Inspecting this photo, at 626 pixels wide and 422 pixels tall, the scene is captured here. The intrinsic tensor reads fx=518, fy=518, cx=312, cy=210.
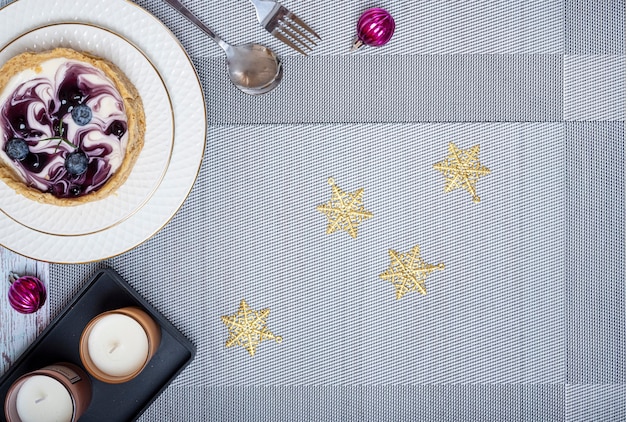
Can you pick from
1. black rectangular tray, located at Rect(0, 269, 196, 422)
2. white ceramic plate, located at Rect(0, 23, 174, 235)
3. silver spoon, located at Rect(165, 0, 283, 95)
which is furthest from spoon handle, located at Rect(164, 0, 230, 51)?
black rectangular tray, located at Rect(0, 269, 196, 422)

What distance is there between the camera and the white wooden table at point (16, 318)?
0.87m

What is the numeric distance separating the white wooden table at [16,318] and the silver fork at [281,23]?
55cm

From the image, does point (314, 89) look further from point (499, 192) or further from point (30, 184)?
point (30, 184)

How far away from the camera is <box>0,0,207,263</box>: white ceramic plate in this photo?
79cm

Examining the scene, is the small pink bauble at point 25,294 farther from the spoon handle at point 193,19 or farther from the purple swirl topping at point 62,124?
the spoon handle at point 193,19

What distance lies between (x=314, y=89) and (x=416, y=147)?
0.65ft

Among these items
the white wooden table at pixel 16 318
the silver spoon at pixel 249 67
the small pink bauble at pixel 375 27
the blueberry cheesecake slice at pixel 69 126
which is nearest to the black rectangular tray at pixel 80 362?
the white wooden table at pixel 16 318

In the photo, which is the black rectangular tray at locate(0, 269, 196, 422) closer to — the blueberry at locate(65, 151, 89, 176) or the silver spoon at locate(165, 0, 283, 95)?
the blueberry at locate(65, 151, 89, 176)

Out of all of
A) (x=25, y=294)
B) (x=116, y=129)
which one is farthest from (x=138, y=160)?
(x=25, y=294)

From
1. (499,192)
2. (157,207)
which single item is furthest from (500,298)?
(157,207)

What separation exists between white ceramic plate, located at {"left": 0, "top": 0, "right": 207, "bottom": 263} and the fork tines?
159 millimetres

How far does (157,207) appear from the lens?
2.65 ft

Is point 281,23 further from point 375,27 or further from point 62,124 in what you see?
point 62,124

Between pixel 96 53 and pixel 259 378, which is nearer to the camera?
pixel 96 53
